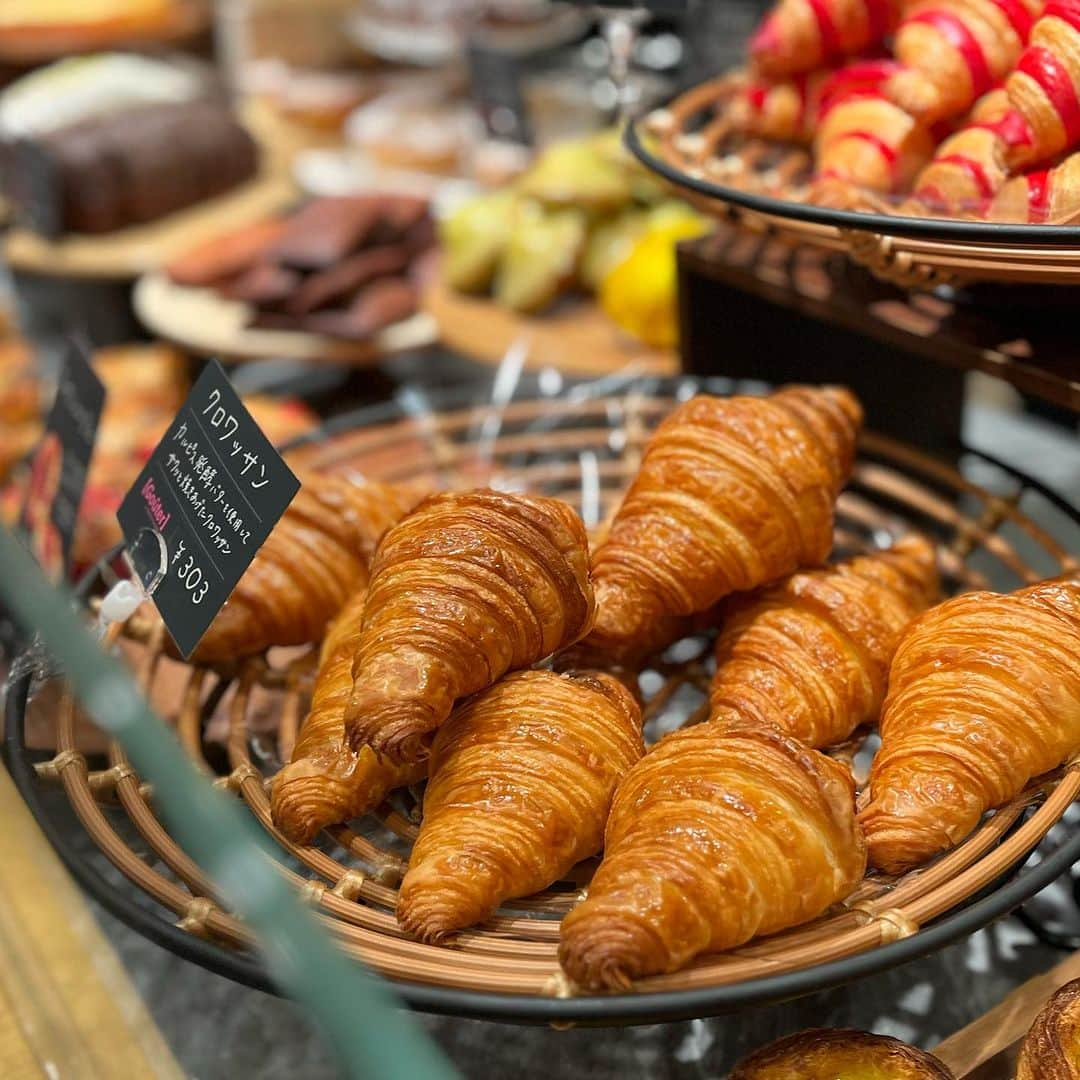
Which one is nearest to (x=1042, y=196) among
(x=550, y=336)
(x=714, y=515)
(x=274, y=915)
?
(x=714, y=515)

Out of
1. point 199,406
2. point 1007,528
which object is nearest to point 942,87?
point 199,406

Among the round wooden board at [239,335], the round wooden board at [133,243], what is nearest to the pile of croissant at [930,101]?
the round wooden board at [239,335]

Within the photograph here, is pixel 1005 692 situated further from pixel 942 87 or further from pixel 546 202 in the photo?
pixel 546 202

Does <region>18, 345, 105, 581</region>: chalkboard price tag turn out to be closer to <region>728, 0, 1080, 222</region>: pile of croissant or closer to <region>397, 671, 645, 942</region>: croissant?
<region>397, 671, 645, 942</region>: croissant

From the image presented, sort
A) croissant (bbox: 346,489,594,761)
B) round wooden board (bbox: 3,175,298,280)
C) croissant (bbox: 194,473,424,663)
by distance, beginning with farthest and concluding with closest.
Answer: round wooden board (bbox: 3,175,298,280)
croissant (bbox: 194,473,424,663)
croissant (bbox: 346,489,594,761)

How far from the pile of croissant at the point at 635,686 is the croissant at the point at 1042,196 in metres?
0.21

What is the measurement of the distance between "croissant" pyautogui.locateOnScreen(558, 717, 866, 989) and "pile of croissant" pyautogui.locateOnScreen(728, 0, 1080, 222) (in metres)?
0.43

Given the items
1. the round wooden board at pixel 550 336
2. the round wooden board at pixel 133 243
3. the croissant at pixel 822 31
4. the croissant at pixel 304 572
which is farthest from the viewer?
the round wooden board at pixel 133 243

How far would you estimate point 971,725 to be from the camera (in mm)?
787

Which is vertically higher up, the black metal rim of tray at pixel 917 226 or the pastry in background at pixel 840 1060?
the black metal rim of tray at pixel 917 226

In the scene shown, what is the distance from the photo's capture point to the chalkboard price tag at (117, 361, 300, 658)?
0.83 meters

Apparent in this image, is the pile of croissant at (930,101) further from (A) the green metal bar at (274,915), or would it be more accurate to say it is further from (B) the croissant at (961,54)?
(A) the green metal bar at (274,915)

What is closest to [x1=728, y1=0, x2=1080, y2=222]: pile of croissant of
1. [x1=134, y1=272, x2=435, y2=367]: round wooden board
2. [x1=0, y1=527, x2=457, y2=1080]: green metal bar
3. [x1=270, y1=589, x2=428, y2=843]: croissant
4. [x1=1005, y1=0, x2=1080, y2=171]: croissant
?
[x1=1005, y1=0, x2=1080, y2=171]: croissant

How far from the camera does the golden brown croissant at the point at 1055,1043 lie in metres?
0.70
